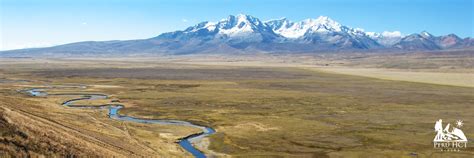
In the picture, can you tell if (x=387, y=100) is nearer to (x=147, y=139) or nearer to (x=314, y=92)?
(x=314, y=92)

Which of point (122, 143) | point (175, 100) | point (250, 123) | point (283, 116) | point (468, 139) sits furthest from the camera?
point (175, 100)

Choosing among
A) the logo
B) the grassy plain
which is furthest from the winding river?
the logo

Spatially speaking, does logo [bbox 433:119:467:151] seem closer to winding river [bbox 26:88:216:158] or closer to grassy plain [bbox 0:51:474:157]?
grassy plain [bbox 0:51:474:157]

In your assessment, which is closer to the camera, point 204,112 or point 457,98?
point 204,112

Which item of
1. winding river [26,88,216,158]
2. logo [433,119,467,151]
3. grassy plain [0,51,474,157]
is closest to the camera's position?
logo [433,119,467,151]

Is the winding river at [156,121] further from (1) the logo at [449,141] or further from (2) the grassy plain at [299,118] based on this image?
(1) the logo at [449,141]

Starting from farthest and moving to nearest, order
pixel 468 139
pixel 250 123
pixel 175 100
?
pixel 175 100 < pixel 250 123 < pixel 468 139

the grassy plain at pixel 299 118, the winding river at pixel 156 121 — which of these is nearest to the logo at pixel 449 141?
the grassy plain at pixel 299 118

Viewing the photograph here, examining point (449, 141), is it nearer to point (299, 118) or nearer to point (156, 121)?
point (299, 118)

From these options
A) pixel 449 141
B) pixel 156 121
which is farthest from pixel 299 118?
pixel 449 141

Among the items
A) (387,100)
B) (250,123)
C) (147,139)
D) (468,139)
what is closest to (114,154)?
(147,139)

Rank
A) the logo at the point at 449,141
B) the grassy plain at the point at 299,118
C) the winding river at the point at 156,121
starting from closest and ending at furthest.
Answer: the logo at the point at 449,141, the grassy plain at the point at 299,118, the winding river at the point at 156,121
